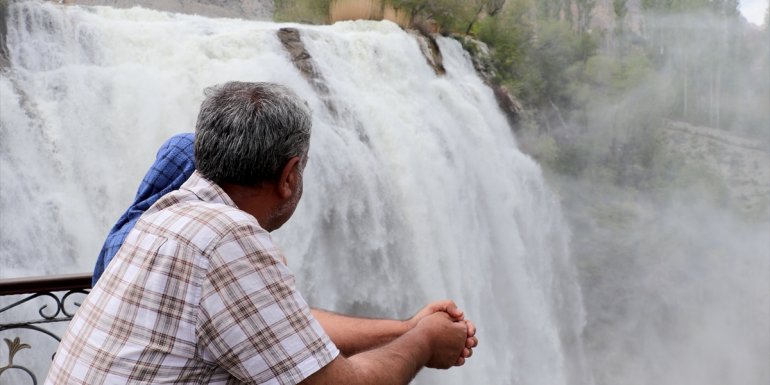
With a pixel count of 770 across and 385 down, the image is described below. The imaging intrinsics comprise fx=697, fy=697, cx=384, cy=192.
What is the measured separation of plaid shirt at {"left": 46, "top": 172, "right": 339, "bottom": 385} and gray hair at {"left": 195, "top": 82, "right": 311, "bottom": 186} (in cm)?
11

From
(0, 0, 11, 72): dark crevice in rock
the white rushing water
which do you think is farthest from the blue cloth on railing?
(0, 0, 11, 72): dark crevice in rock

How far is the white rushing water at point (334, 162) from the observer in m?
5.05

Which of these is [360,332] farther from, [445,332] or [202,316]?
[202,316]

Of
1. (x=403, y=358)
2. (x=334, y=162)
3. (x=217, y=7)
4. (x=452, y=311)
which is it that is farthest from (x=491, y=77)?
(x=403, y=358)

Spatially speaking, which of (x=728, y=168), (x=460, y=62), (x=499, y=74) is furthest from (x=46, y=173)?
(x=728, y=168)

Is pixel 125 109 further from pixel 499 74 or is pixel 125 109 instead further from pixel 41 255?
pixel 499 74

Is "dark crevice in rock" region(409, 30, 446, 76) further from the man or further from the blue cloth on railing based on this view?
the man

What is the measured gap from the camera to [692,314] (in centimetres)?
1611

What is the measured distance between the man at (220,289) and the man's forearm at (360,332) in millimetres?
292

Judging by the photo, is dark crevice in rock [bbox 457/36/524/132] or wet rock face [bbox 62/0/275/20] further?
wet rock face [bbox 62/0/275/20]

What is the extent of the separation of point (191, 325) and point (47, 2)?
6.08 metres

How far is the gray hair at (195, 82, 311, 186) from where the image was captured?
1229mm

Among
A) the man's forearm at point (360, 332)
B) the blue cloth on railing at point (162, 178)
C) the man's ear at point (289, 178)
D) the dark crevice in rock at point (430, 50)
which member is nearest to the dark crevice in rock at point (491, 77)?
the dark crevice in rock at point (430, 50)

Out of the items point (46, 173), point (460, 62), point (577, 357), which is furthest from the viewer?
point (577, 357)
